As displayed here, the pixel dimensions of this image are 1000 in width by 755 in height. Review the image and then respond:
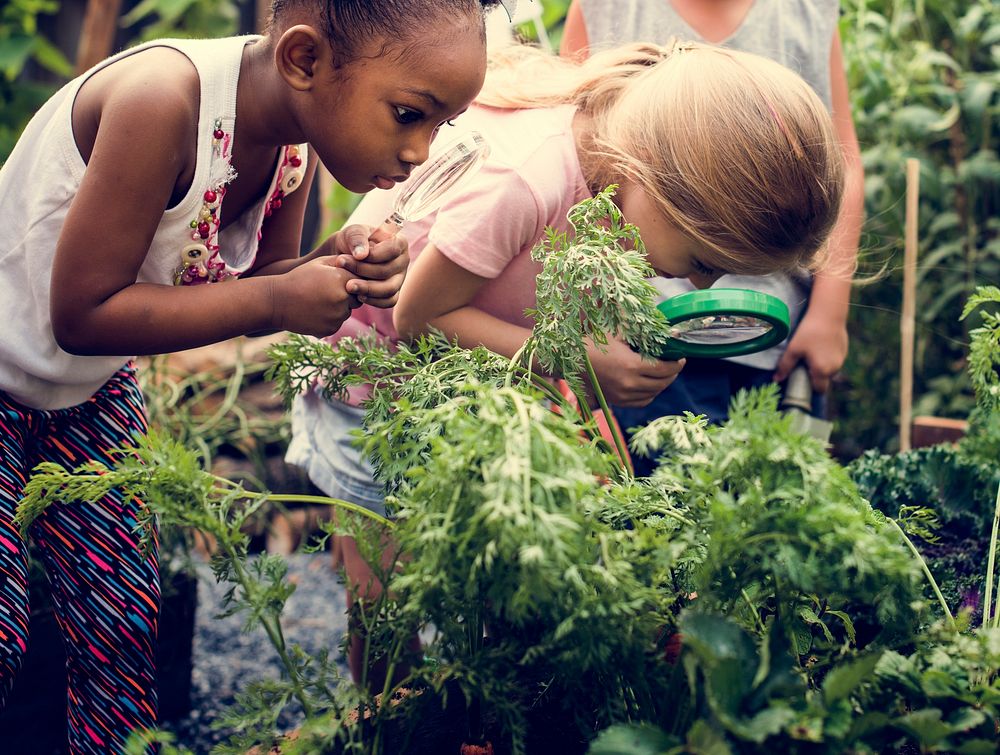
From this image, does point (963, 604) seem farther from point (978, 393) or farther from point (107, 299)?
point (107, 299)

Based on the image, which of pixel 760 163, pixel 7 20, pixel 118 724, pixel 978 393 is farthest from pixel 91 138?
pixel 7 20

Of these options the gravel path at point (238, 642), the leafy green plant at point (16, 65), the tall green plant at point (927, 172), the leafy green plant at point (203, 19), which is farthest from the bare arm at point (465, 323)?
the leafy green plant at point (203, 19)

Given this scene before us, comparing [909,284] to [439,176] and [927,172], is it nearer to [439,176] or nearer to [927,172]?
[927,172]

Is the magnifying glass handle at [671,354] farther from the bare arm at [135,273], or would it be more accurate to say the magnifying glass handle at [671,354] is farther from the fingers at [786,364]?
the fingers at [786,364]

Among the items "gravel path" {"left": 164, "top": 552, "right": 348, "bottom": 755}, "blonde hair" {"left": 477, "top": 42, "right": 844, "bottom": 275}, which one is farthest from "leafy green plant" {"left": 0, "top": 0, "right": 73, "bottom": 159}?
"blonde hair" {"left": 477, "top": 42, "right": 844, "bottom": 275}

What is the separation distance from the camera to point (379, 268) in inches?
52.0

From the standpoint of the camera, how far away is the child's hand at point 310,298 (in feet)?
4.16

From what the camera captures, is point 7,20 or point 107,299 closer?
point 107,299

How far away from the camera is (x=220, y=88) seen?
1.25 metres

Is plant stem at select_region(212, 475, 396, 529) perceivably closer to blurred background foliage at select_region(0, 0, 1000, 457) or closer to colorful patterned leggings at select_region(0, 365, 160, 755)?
colorful patterned leggings at select_region(0, 365, 160, 755)

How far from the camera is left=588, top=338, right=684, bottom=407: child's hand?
151 cm

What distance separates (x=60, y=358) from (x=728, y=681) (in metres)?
0.98

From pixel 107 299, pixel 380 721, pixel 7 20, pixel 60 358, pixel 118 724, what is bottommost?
pixel 118 724

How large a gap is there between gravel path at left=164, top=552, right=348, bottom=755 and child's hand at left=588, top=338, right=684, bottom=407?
2.86 ft
